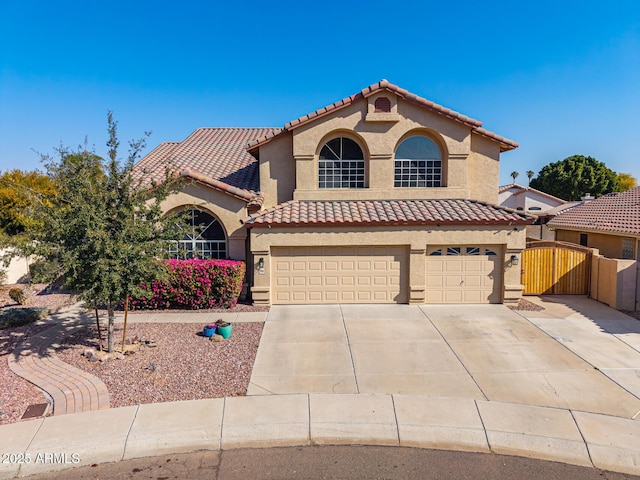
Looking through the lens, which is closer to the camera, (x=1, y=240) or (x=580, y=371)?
(x=1, y=240)

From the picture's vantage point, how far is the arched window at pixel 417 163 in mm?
14945

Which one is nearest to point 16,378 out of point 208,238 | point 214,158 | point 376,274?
point 208,238

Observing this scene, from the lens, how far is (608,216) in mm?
18891

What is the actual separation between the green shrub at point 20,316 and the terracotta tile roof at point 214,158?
606 centimetres

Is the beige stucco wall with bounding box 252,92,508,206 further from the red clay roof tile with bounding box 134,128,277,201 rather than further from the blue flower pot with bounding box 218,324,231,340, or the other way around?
the blue flower pot with bounding box 218,324,231,340

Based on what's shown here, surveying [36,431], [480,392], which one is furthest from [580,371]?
[36,431]

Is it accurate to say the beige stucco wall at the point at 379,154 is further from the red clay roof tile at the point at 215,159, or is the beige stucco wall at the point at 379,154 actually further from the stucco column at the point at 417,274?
the stucco column at the point at 417,274

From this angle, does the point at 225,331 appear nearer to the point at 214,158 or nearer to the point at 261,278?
the point at 261,278

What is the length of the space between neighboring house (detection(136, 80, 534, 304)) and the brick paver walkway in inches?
190

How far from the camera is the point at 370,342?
991 cm

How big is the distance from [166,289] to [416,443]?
9.50m

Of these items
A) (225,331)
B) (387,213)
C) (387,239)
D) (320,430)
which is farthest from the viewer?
(387,213)

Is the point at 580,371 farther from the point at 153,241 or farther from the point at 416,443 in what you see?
the point at 153,241

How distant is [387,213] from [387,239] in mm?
1021
